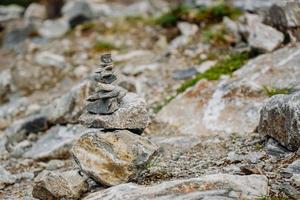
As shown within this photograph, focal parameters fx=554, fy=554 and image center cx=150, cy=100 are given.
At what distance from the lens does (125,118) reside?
7.64 m

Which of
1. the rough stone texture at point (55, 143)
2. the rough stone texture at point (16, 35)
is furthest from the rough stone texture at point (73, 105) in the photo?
the rough stone texture at point (16, 35)

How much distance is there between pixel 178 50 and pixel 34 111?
3.84 meters

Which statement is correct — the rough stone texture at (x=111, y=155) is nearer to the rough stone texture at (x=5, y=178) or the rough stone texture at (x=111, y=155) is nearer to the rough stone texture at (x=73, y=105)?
the rough stone texture at (x=5, y=178)

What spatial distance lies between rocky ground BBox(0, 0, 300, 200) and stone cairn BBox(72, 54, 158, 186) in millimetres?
20

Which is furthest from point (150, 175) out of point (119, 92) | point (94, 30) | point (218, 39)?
point (94, 30)

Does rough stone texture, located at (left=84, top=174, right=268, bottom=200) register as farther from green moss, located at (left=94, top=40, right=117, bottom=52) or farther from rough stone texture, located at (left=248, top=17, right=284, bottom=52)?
green moss, located at (left=94, top=40, right=117, bottom=52)

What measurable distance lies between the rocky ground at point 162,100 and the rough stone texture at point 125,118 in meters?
0.04

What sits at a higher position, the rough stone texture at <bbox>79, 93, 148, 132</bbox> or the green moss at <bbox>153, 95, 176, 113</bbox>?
the rough stone texture at <bbox>79, 93, 148, 132</bbox>

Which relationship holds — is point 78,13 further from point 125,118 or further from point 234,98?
point 125,118

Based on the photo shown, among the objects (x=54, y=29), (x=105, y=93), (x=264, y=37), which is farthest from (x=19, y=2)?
(x=105, y=93)

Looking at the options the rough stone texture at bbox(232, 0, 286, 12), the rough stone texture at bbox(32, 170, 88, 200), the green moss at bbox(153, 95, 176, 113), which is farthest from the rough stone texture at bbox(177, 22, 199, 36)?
the rough stone texture at bbox(32, 170, 88, 200)

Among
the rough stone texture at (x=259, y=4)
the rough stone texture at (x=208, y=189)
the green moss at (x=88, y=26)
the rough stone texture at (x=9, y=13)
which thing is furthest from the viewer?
the rough stone texture at (x=9, y=13)

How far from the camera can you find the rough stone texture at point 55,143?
980cm

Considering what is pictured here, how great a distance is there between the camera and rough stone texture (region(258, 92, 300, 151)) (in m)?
7.20
